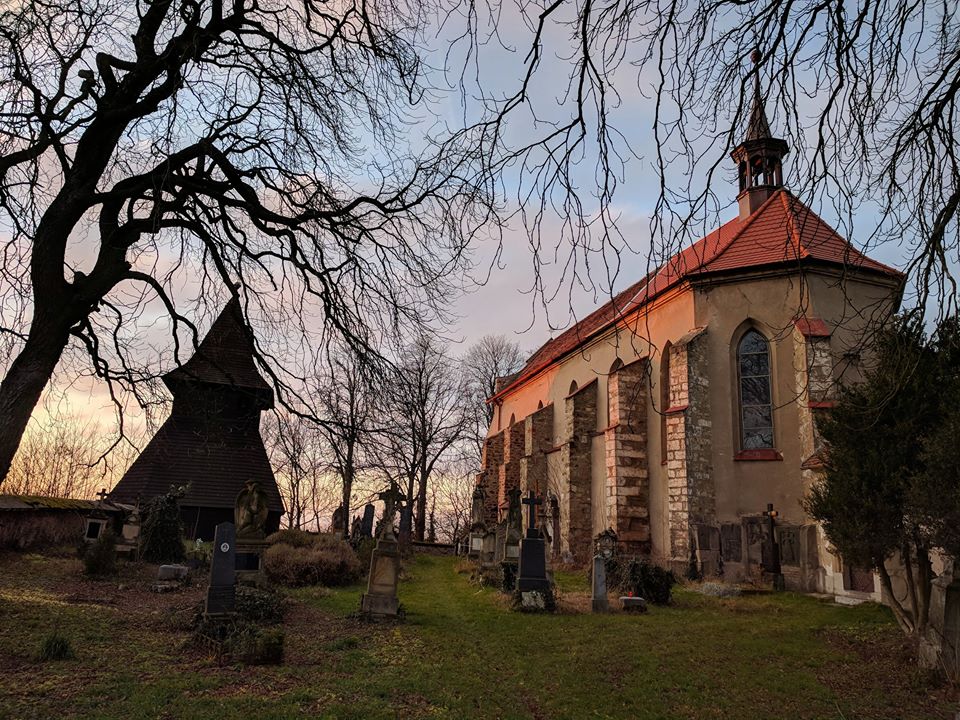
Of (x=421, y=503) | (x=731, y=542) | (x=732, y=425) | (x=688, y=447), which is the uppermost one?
(x=732, y=425)

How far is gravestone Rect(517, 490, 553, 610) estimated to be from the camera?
12.0m

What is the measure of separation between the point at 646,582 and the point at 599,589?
1292 mm

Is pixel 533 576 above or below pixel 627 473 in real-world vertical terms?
below

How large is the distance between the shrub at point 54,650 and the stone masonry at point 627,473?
13.5 m

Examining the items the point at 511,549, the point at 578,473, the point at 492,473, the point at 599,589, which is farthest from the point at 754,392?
the point at 492,473

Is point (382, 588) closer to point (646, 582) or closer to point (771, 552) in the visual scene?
point (646, 582)

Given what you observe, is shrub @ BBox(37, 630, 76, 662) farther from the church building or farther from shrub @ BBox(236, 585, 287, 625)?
the church building

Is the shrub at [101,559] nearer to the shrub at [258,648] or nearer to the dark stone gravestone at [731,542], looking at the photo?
the shrub at [258,648]

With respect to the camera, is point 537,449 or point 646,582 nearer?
point 646,582

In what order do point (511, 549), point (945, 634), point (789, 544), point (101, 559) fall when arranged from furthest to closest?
1. point (511, 549)
2. point (789, 544)
3. point (101, 559)
4. point (945, 634)

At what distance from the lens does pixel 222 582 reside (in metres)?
9.11

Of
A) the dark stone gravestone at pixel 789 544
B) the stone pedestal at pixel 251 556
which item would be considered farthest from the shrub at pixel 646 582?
the stone pedestal at pixel 251 556

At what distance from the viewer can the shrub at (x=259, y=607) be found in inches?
373

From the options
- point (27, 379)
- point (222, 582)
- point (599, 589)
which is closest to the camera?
point (27, 379)
